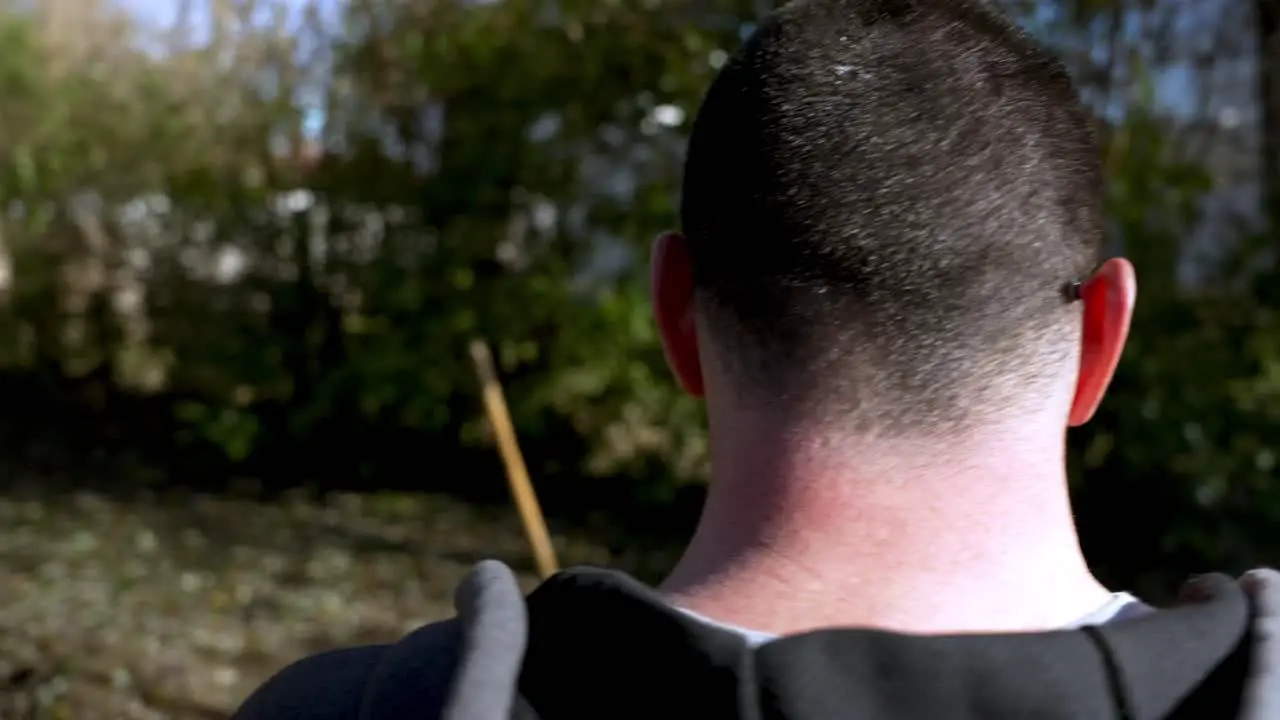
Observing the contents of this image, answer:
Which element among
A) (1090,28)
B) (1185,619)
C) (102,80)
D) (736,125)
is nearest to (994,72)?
(736,125)

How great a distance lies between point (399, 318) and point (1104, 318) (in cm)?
671

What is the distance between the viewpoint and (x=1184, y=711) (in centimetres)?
97

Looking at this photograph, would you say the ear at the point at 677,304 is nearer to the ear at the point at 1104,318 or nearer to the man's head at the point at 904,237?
the man's head at the point at 904,237

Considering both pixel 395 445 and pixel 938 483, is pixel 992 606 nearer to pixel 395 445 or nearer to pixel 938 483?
pixel 938 483

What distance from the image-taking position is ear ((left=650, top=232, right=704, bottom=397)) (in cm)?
127

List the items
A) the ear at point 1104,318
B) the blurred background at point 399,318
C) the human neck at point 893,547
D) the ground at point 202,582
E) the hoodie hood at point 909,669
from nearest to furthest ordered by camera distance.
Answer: the hoodie hood at point 909,669
the human neck at point 893,547
the ear at point 1104,318
the ground at point 202,582
the blurred background at point 399,318

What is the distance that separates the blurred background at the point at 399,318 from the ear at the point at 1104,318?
171 inches

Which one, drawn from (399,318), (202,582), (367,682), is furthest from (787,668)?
(399,318)

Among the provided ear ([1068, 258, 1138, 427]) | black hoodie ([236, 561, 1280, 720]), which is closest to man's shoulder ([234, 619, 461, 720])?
black hoodie ([236, 561, 1280, 720])

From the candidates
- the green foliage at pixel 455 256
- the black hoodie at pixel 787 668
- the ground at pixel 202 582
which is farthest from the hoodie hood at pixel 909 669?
the green foliage at pixel 455 256

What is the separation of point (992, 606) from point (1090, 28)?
220 inches

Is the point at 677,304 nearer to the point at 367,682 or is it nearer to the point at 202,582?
the point at 367,682

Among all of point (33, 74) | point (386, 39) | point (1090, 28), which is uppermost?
point (1090, 28)

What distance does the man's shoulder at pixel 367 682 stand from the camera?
3.30 feet
